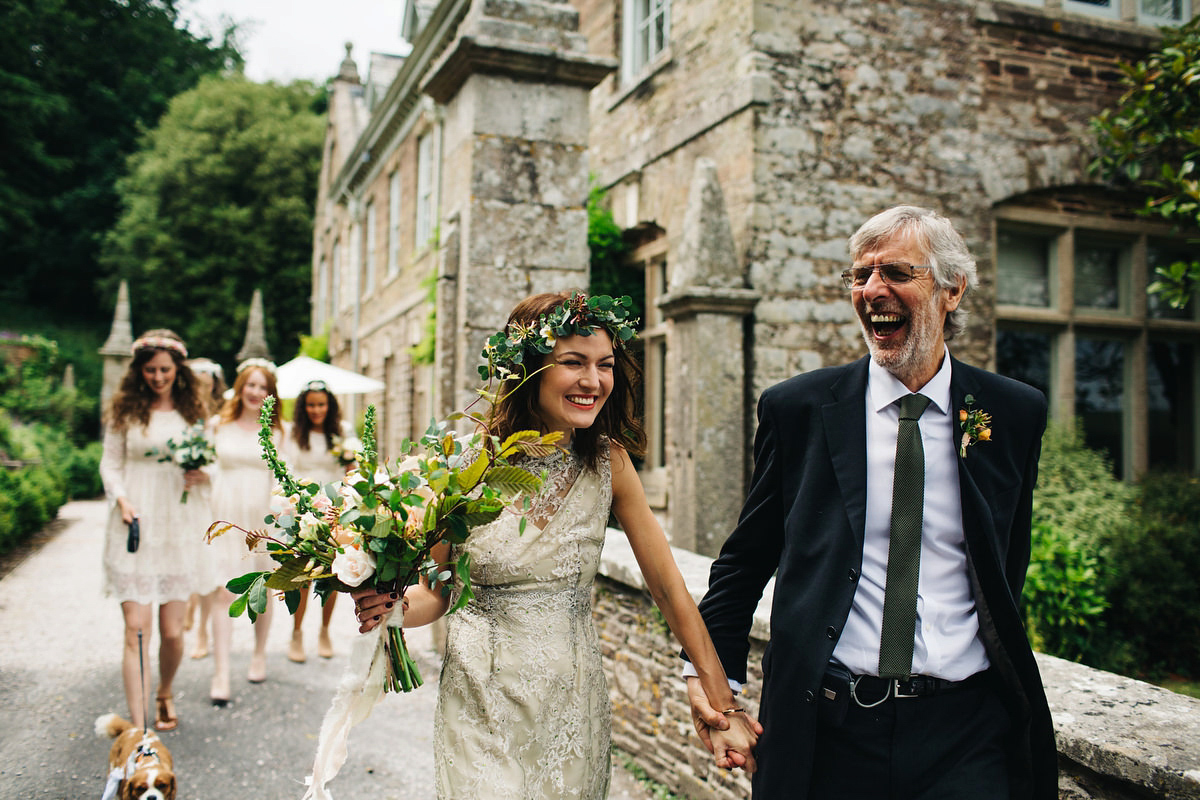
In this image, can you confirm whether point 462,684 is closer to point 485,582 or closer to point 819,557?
point 485,582

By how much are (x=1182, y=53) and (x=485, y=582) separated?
7.21m

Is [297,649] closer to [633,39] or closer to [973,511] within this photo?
[973,511]

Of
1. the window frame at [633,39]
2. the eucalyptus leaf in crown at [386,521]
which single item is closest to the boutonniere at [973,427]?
the eucalyptus leaf in crown at [386,521]

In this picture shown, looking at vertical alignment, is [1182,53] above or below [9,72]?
below

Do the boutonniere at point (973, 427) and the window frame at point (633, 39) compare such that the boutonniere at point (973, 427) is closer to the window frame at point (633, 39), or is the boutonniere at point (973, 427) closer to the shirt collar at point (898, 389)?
the shirt collar at point (898, 389)

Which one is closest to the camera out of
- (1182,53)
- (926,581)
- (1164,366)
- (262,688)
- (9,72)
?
(926,581)

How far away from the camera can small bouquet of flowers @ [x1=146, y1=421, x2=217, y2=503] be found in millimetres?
5504

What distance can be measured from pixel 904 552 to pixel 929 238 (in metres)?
0.81

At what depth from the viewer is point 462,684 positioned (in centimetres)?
242

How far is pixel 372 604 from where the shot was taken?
2191mm

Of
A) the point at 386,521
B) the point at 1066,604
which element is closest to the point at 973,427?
the point at 386,521

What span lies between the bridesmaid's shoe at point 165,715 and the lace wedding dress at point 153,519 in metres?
0.63

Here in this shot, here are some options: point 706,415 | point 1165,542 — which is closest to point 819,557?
point 706,415

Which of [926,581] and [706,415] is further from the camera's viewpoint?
[706,415]
